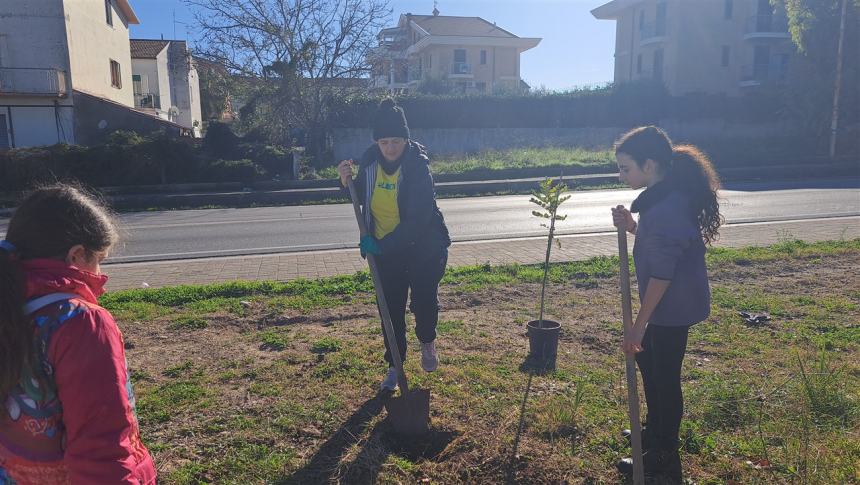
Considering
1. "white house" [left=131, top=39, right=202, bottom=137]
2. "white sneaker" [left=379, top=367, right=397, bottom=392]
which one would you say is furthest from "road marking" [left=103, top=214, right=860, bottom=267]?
"white house" [left=131, top=39, right=202, bottom=137]

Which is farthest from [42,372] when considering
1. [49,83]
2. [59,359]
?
[49,83]

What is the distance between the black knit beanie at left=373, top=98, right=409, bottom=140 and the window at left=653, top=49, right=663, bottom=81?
37625mm

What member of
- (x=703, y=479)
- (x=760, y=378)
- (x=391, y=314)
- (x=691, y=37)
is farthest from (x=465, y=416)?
(x=691, y=37)

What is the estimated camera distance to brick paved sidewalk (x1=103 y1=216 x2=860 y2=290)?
7875 mm

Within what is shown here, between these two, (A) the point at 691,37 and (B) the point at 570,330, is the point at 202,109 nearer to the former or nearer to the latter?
(A) the point at 691,37

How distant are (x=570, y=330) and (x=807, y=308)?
2400 mm

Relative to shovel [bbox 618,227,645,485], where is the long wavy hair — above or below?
above

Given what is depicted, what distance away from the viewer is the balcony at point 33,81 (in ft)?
Result: 78.8

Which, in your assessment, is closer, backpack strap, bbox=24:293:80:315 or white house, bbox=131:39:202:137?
backpack strap, bbox=24:293:80:315

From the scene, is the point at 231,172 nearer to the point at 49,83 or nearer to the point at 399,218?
the point at 49,83

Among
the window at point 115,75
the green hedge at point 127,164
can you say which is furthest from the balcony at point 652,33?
the window at point 115,75

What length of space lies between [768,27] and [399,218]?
40.7m

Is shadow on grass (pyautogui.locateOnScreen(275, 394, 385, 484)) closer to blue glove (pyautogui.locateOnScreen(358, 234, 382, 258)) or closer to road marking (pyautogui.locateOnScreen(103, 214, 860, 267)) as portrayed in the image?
blue glove (pyautogui.locateOnScreen(358, 234, 382, 258))

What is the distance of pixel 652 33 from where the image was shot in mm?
37344
